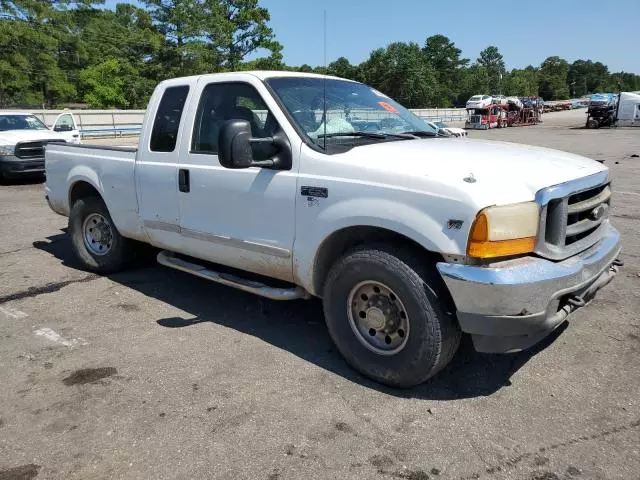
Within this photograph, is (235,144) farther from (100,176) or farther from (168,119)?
(100,176)

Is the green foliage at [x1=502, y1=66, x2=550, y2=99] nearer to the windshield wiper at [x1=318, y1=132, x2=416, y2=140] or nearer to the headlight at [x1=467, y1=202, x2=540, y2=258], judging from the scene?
the windshield wiper at [x1=318, y1=132, x2=416, y2=140]

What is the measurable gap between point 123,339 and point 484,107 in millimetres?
43443

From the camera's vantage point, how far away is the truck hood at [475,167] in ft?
9.77

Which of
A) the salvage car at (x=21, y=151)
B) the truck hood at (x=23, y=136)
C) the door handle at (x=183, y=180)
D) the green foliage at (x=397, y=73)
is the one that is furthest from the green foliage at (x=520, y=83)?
the door handle at (x=183, y=180)

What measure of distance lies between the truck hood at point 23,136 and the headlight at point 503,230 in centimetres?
1313

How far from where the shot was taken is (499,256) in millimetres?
2951

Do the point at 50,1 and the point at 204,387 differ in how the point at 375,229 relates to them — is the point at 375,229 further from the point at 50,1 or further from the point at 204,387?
the point at 50,1

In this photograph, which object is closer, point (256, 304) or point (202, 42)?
point (256, 304)

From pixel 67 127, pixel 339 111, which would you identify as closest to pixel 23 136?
pixel 67 127

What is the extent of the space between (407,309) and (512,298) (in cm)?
60

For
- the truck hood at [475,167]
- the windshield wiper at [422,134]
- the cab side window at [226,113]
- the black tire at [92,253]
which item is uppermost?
the cab side window at [226,113]

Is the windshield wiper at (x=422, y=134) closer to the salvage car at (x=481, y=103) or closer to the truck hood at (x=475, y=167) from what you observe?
the truck hood at (x=475, y=167)

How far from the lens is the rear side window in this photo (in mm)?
4660

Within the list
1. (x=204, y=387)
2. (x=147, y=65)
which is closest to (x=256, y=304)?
(x=204, y=387)
